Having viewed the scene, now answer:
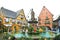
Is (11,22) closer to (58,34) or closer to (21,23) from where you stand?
(21,23)

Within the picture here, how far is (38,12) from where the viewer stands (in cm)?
551

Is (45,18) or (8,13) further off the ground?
(8,13)

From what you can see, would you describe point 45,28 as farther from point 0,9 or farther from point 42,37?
point 0,9

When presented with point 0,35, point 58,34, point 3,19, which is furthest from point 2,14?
point 58,34

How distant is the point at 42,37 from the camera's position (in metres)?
5.31

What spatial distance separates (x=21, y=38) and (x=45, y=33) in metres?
0.64

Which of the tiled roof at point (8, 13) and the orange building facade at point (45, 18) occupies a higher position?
the tiled roof at point (8, 13)

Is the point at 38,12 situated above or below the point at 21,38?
above

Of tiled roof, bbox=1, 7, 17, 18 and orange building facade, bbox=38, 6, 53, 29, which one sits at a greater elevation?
tiled roof, bbox=1, 7, 17, 18

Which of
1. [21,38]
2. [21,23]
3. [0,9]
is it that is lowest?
[21,38]

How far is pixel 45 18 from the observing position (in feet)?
17.6

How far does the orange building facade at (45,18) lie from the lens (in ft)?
17.5

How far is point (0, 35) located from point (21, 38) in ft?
1.82

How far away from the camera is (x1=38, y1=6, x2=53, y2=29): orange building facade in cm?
534
